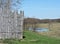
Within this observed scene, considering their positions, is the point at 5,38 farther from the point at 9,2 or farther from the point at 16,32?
the point at 9,2

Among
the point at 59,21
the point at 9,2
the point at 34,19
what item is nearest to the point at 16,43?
the point at 9,2

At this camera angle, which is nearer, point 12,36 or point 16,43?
point 16,43

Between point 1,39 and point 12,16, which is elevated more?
point 12,16

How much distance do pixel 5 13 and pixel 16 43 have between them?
286cm

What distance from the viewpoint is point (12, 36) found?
15852 mm

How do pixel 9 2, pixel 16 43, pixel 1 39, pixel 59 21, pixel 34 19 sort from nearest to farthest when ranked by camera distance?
pixel 16 43
pixel 1 39
pixel 9 2
pixel 34 19
pixel 59 21

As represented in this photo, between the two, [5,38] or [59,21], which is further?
[59,21]

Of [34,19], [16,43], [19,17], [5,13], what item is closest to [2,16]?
[5,13]

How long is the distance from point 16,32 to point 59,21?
24180 millimetres

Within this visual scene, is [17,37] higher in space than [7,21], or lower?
lower

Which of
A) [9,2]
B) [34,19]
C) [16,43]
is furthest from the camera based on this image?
[34,19]

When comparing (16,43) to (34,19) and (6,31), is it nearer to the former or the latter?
(6,31)

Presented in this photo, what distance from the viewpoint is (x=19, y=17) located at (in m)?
15.9

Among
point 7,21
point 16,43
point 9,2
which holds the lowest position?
point 16,43
